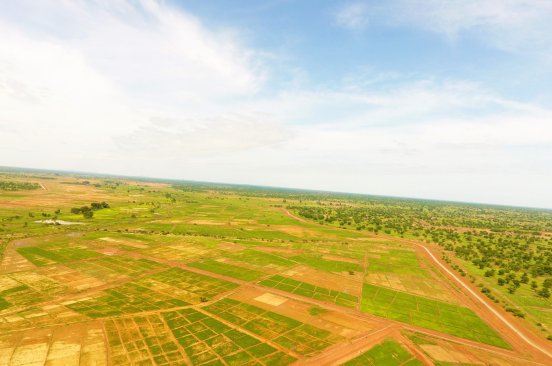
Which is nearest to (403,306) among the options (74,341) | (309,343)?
(309,343)

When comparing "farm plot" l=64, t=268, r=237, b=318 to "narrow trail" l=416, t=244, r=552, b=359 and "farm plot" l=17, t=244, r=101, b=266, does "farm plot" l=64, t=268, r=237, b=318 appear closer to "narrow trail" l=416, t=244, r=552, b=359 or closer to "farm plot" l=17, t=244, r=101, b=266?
"farm plot" l=17, t=244, r=101, b=266

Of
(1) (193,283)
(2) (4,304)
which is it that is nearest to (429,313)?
(1) (193,283)

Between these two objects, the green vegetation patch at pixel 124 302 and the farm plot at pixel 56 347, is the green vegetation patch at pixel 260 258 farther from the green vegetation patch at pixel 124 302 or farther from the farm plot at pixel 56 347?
the farm plot at pixel 56 347

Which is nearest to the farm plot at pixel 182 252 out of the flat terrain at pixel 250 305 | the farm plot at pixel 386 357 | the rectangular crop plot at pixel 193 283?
the flat terrain at pixel 250 305

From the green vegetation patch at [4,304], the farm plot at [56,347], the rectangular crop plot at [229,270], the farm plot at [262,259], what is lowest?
the green vegetation patch at [4,304]

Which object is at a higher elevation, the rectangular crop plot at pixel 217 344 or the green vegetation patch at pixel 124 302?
the rectangular crop plot at pixel 217 344

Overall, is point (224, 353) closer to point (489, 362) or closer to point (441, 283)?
point (489, 362)

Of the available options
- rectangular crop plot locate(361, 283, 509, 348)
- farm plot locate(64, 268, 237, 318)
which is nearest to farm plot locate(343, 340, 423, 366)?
rectangular crop plot locate(361, 283, 509, 348)
